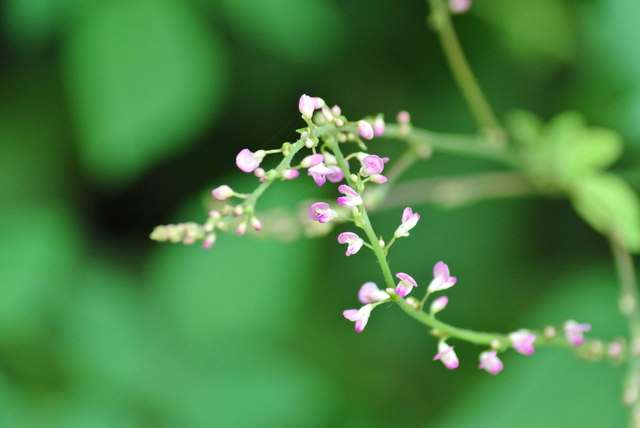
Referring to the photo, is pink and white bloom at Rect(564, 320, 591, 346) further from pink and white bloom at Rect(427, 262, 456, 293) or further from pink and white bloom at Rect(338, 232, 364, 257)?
pink and white bloom at Rect(338, 232, 364, 257)

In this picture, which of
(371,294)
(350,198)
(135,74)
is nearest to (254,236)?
(135,74)

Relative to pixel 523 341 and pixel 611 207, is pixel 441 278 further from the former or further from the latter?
pixel 611 207

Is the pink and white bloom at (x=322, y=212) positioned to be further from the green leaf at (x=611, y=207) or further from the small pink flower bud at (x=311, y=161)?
the green leaf at (x=611, y=207)

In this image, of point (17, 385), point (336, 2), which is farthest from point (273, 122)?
point (17, 385)

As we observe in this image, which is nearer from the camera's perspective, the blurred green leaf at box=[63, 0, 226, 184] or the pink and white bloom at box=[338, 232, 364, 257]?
the pink and white bloom at box=[338, 232, 364, 257]

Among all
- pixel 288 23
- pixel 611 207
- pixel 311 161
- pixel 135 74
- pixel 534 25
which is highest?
pixel 534 25

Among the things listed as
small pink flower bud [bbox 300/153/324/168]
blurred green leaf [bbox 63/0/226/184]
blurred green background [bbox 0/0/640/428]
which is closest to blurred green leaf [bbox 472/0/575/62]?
blurred green background [bbox 0/0/640/428]

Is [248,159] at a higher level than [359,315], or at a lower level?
higher
